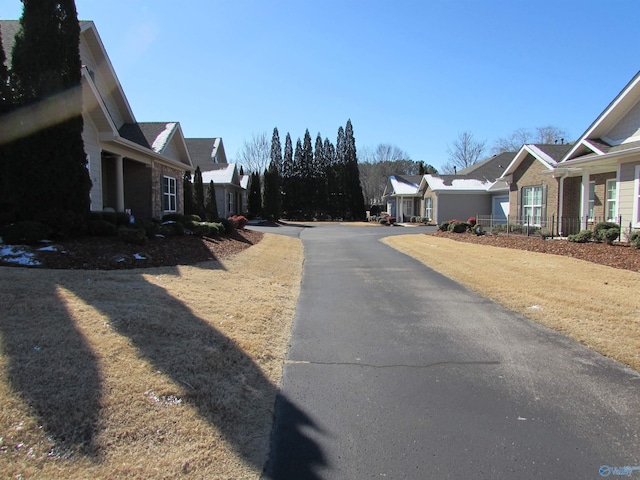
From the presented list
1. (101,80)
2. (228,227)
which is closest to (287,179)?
(228,227)

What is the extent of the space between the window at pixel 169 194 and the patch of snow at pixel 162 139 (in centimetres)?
190

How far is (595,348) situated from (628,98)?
1294 cm

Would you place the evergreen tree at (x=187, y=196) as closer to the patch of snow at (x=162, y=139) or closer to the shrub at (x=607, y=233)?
the patch of snow at (x=162, y=139)

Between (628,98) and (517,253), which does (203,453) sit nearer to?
(517,253)

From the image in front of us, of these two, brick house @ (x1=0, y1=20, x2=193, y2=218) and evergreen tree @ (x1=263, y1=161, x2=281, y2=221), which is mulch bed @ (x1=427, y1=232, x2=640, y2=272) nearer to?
brick house @ (x1=0, y1=20, x2=193, y2=218)

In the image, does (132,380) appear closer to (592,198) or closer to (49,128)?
(49,128)

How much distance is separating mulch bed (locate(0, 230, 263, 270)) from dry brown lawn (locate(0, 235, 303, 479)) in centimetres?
170

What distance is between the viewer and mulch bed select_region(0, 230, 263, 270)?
8508mm

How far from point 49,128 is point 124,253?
A: 360 cm

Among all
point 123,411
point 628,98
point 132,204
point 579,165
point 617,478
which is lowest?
point 617,478

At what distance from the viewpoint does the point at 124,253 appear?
966 centimetres

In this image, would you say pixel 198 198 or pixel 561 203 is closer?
pixel 561 203

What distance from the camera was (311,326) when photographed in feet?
19.9

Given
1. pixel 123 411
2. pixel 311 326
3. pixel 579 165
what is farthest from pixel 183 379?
pixel 579 165
